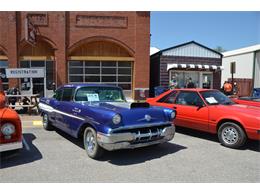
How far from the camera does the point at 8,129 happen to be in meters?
3.98

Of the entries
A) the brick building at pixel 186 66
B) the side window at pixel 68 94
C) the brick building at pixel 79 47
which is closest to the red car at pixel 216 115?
the side window at pixel 68 94

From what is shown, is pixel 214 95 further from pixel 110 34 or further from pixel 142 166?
pixel 110 34

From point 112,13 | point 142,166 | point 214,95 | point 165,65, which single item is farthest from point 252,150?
point 112,13

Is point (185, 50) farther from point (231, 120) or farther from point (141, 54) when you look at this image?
point (231, 120)

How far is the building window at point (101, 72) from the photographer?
15438 mm

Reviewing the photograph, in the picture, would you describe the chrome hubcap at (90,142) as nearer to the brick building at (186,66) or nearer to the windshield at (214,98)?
the windshield at (214,98)

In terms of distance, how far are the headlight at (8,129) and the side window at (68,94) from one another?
70.5 inches

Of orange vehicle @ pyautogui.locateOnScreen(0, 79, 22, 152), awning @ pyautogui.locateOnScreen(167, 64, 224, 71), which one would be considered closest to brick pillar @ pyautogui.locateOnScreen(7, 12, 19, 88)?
awning @ pyautogui.locateOnScreen(167, 64, 224, 71)

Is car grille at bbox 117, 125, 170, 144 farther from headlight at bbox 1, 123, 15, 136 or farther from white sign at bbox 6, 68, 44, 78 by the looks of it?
white sign at bbox 6, 68, 44, 78

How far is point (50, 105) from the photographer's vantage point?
21.5 ft

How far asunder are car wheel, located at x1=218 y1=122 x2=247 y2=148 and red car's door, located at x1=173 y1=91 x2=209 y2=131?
47cm

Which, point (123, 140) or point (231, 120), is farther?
point (231, 120)

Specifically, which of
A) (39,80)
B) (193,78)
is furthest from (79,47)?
(193,78)

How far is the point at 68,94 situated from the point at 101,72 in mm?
10113
